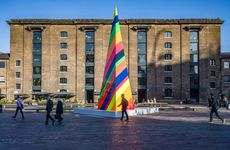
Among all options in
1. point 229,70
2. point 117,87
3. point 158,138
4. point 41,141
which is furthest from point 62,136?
point 229,70

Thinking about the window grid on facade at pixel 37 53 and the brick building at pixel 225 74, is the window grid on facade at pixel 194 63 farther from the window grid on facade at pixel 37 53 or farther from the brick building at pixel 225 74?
the window grid on facade at pixel 37 53

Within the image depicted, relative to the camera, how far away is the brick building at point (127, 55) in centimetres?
6106

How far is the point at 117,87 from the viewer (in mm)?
23219

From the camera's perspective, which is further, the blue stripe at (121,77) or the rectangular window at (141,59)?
the rectangular window at (141,59)

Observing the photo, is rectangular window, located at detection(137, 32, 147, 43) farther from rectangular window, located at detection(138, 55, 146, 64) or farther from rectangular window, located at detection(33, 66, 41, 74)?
rectangular window, located at detection(33, 66, 41, 74)

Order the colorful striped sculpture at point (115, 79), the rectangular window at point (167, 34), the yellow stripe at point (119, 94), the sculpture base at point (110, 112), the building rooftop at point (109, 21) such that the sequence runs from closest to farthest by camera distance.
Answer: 1. the sculpture base at point (110, 112)
2. the yellow stripe at point (119, 94)
3. the colorful striped sculpture at point (115, 79)
4. the building rooftop at point (109, 21)
5. the rectangular window at point (167, 34)

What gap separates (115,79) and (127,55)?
A: 38.7 meters

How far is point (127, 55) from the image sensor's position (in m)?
61.8

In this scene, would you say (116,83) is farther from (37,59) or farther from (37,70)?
(37,59)

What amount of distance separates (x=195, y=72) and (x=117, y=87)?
1665 inches

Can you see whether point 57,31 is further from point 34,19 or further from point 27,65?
point 27,65

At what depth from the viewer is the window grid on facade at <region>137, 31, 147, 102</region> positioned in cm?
6175

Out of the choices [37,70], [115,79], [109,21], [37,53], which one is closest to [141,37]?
[109,21]

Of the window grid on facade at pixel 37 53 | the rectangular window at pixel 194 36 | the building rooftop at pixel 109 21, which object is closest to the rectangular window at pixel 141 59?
the building rooftop at pixel 109 21
